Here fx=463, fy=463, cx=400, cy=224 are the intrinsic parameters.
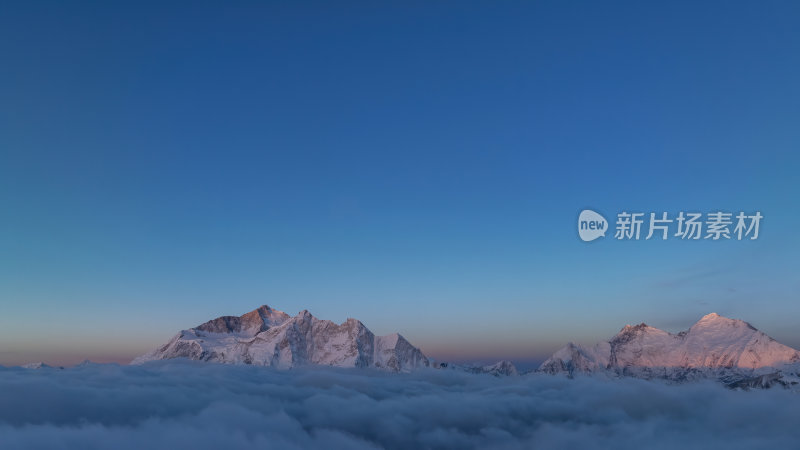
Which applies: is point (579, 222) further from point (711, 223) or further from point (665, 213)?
point (711, 223)

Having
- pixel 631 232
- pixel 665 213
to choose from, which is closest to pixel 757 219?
pixel 665 213

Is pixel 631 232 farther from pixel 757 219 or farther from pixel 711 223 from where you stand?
pixel 757 219

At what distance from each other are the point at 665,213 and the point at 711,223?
36.8 feet

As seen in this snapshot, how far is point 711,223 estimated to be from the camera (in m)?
116

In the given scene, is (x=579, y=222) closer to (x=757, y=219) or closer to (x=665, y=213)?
(x=665, y=213)

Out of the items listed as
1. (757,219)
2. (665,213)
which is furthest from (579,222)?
(757,219)

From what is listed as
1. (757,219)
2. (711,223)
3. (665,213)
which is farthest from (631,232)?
(757,219)

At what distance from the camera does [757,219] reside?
113062 mm

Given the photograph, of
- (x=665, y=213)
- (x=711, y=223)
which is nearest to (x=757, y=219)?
(x=711, y=223)

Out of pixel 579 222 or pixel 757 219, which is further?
pixel 579 222

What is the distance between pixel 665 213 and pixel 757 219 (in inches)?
815

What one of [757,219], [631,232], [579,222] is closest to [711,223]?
[757,219]

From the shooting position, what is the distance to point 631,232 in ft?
391
